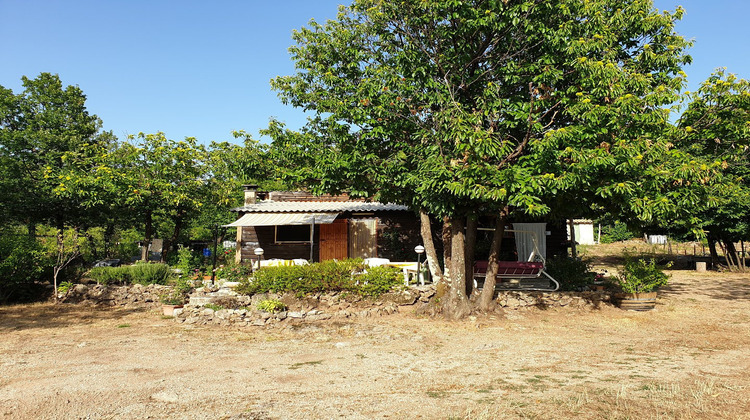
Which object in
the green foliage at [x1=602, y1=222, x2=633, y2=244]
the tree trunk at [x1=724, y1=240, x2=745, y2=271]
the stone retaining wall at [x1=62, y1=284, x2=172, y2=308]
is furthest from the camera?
the green foliage at [x1=602, y1=222, x2=633, y2=244]

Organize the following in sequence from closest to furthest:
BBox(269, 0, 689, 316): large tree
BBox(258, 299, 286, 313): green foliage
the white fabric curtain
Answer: BBox(269, 0, 689, 316): large tree → BBox(258, 299, 286, 313): green foliage → the white fabric curtain

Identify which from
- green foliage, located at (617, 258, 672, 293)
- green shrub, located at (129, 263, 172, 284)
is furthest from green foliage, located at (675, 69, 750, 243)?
green shrub, located at (129, 263, 172, 284)

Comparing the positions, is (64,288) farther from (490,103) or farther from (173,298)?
(490,103)

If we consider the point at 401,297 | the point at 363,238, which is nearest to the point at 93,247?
the point at 363,238

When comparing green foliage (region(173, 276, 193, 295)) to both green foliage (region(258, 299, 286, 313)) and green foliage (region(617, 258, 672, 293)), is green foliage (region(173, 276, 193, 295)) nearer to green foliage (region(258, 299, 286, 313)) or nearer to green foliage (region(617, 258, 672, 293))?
green foliage (region(258, 299, 286, 313))

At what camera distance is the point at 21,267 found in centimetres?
1215

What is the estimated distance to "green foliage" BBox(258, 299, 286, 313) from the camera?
10.6 metres

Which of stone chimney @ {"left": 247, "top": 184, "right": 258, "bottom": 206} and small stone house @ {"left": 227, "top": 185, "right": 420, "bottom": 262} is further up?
stone chimney @ {"left": 247, "top": 184, "right": 258, "bottom": 206}

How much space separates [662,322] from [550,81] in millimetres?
6033

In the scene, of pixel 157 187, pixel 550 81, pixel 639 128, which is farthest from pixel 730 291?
pixel 157 187

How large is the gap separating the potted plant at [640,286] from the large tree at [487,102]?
338 centimetres

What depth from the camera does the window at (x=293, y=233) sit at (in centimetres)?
1789

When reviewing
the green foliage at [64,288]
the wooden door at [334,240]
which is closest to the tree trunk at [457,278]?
the wooden door at [334,240]

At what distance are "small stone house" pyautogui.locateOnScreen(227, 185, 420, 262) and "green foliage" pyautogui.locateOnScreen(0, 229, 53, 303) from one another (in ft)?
18.1
